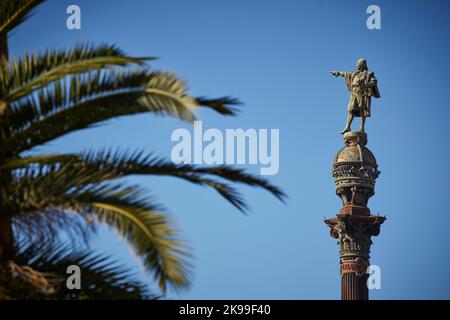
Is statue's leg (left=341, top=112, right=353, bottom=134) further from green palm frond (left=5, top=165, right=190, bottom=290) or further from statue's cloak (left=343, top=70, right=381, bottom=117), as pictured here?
green palm frond (left=5, top=165, right=190, bottom=290)

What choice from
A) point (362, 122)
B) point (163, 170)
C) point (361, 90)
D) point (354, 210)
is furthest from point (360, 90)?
point (163, 170)

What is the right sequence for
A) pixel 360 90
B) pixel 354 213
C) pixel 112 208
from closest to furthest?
pixel 112 208, pixel 354 213, pixel 360 90

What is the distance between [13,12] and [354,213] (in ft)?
93.6

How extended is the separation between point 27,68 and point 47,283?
291 cm

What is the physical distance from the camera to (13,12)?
17203 mm

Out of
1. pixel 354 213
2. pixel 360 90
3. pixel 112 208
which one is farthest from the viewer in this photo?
pixel 360 90

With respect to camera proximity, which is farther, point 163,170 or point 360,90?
point 360,90

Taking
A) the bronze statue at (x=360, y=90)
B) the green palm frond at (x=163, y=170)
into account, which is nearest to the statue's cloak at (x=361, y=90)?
the bronze statue at (x=360, y=90)

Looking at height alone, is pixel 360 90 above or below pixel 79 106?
above

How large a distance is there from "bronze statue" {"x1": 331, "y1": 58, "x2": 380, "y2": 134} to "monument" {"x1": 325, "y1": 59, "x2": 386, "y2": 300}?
37mm

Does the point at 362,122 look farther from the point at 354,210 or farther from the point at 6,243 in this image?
the point at 6,243

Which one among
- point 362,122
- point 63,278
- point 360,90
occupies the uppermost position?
point 360,90

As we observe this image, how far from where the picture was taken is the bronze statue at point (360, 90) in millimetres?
46281
